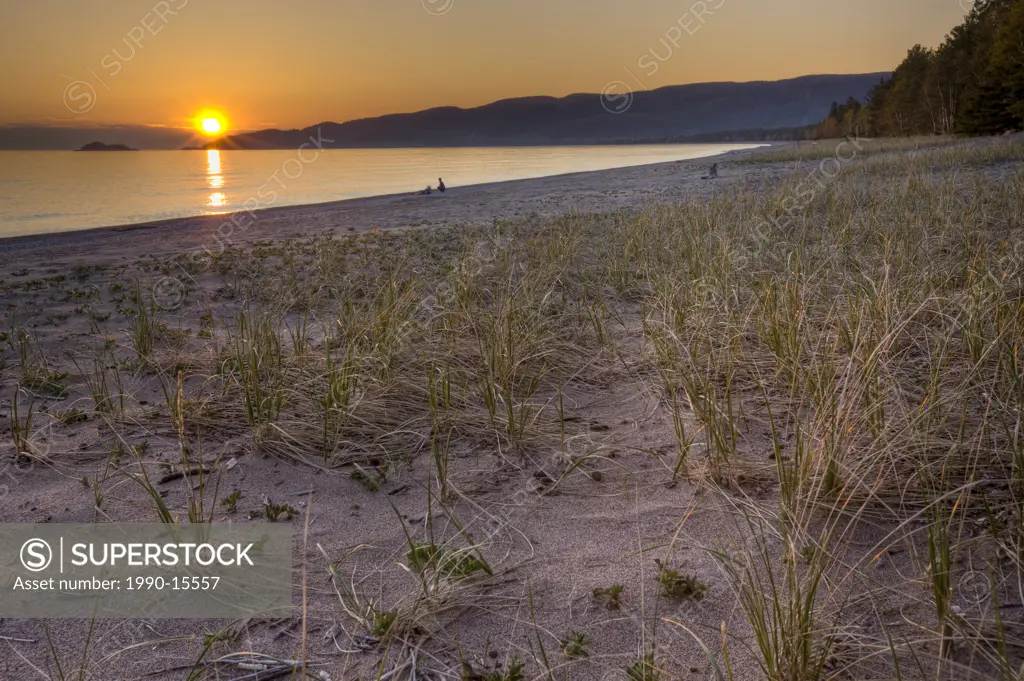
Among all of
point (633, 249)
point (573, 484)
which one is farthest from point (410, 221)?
point (573, 484)

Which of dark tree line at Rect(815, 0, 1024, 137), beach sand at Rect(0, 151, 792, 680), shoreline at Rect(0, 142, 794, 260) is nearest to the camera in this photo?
beach sand at Rect(0, 151, 792, 680)

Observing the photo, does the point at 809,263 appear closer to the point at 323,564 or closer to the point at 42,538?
the point at 323,564

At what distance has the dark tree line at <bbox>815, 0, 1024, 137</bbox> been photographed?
26234 millimetres

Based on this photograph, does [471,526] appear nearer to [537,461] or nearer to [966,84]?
[537,461]

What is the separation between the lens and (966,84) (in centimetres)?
3141

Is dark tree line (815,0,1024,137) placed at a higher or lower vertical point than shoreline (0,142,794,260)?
higher

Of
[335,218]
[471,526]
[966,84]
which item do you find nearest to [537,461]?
[471,526]

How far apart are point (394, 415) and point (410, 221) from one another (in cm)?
1189

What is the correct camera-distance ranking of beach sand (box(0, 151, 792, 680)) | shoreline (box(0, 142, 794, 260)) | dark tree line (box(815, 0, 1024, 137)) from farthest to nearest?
dark tree line (box(815, 0, 1024, 137))
shoreline (box(0, 142, 794, 260))
beach sand (box(0, 151, 792, 680))

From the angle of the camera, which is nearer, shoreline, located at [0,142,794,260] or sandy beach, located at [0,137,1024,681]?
sandy beach, located at [0,137,1024,681]

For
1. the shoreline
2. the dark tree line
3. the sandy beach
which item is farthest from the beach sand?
the dark tree line

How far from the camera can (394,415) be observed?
10.7 ft

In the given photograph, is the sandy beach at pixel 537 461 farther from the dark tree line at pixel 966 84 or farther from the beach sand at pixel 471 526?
the dark tree line at pixel 966 84

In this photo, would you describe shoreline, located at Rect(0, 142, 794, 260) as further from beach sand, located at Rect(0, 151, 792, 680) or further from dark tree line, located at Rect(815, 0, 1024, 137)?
dark tree line, located at Rect(815, 0, 1024, 137)
